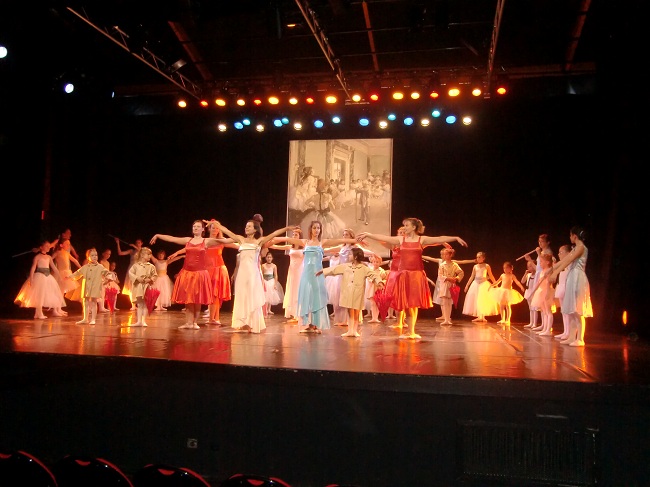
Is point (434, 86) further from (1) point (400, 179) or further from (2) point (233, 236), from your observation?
(2) point (233, 236)

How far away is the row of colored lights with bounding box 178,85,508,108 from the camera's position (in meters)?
10.4

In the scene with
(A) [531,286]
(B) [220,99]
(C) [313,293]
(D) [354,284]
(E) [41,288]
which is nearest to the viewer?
(D) [354,284]

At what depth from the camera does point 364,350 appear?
5562 mm

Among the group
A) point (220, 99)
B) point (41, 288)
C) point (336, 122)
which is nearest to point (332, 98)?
point (336, 122)

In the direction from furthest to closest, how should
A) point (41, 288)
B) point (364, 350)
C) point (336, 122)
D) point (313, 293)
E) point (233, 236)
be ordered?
point (336, 122), point (41, 288), point (233, 236), point (313, 293), point (364, 350)

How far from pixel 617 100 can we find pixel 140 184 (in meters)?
10.2

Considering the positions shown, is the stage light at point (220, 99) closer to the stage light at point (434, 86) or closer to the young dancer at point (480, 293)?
the stage light at point (434, 86)

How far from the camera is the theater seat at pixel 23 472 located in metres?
2.72

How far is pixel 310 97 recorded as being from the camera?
11078 mm

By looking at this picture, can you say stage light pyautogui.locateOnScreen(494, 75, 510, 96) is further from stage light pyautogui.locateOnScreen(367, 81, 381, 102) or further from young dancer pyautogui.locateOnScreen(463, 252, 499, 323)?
young dancer pyautogui.locateOnScreen(463, 252, 499, 323)

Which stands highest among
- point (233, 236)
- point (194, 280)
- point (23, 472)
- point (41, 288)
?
point (233, 236)

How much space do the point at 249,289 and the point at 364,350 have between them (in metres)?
2.55

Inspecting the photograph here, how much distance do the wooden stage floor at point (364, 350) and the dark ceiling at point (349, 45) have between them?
4377 millimetres

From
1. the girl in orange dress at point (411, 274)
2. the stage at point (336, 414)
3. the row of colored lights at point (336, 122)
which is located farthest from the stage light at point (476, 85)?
the stage at point (336, 414)
